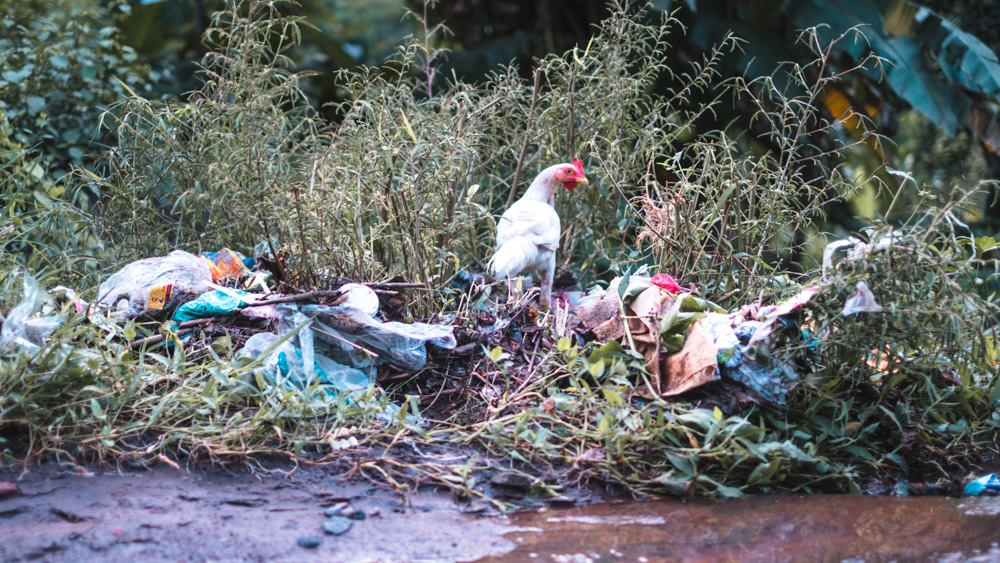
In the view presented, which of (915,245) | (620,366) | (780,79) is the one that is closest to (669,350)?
(620,366)

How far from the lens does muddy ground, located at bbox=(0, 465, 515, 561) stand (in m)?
1.84

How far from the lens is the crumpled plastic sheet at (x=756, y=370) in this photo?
242 centimetres

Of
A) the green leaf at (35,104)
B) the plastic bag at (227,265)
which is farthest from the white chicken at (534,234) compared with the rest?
the green leaf at (35,104)

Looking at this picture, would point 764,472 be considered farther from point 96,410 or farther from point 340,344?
point 96,410

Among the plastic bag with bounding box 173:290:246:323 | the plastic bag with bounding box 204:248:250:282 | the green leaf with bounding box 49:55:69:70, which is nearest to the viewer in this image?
the plastic bag with bounding box 173:290:246:323

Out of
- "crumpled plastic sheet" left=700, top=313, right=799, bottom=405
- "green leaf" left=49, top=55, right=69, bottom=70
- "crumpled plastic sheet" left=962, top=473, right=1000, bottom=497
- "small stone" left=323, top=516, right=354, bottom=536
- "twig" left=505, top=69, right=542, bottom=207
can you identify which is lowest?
"crumpled plastic sheet" left=962, top=473, right=1000, bottom=497

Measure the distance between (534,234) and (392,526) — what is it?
5.06ft

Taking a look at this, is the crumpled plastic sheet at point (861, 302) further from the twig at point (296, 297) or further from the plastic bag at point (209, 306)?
the plastic bag at point (209, 306)

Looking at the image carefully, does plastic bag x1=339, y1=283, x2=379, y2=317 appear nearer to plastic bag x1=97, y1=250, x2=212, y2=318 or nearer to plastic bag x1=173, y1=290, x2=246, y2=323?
plastic bag x1=173, y1=290, x2=246, y2=323

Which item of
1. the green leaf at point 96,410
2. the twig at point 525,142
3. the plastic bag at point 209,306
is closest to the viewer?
the green leaf at point 96,410

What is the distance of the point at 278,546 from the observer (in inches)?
74.2

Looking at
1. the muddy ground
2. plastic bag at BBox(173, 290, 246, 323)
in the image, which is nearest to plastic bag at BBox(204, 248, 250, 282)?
plastic bag at BBox(173, 290, 246, 323)

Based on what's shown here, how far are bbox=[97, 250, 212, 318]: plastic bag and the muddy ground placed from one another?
87cm

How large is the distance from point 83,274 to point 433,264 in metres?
1.51
